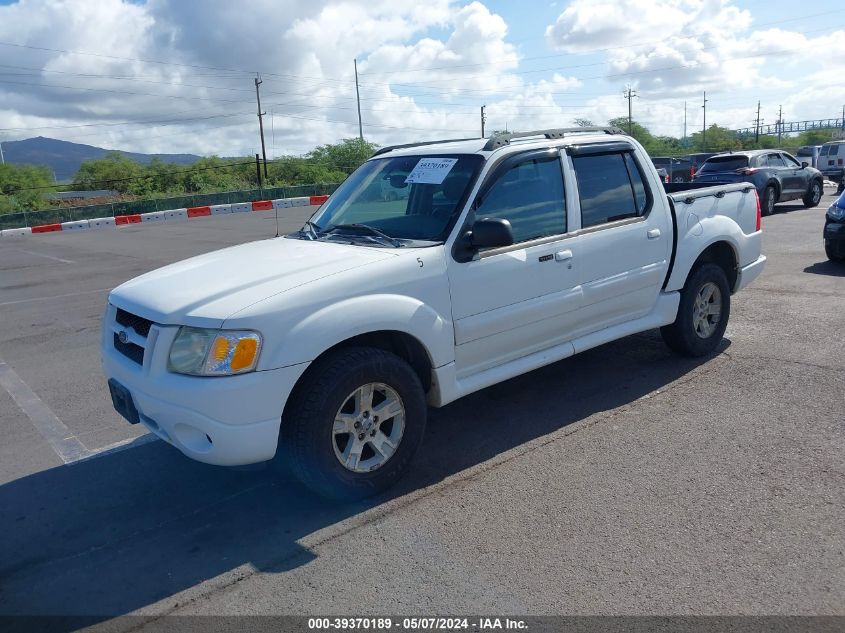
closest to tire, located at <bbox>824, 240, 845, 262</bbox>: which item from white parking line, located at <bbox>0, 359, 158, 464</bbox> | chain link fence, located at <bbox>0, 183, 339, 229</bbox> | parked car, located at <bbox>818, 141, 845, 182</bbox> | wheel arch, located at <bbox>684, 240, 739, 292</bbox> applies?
wheel arch, located at <bbox>684, 240, 739, 292</bbox>

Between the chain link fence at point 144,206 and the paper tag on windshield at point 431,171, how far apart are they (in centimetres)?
2358

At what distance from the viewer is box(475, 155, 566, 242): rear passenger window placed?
4520 millimetres

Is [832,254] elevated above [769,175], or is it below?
below

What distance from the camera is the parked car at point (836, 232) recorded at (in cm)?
989

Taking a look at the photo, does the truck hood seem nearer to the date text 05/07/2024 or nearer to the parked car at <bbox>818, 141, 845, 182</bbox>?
the date text 05/07/2024

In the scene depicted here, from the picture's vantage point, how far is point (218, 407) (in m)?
3.40

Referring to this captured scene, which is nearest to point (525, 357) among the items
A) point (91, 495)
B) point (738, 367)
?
point (738, 367)

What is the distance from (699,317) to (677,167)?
27477 mm

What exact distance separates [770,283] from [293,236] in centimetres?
680

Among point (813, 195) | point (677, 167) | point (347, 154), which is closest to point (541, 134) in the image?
point (813, 195)

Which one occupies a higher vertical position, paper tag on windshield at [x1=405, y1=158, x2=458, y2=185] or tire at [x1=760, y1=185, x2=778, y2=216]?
paper tag on windshield at [x1=405, y1=158, x2=458, y2=185]

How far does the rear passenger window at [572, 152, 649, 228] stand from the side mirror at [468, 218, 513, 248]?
1.08m

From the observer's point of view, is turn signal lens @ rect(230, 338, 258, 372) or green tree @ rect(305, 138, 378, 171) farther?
green tree @ rect(305, 138, 378, 171)

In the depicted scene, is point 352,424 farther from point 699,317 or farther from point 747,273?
point 747,273
